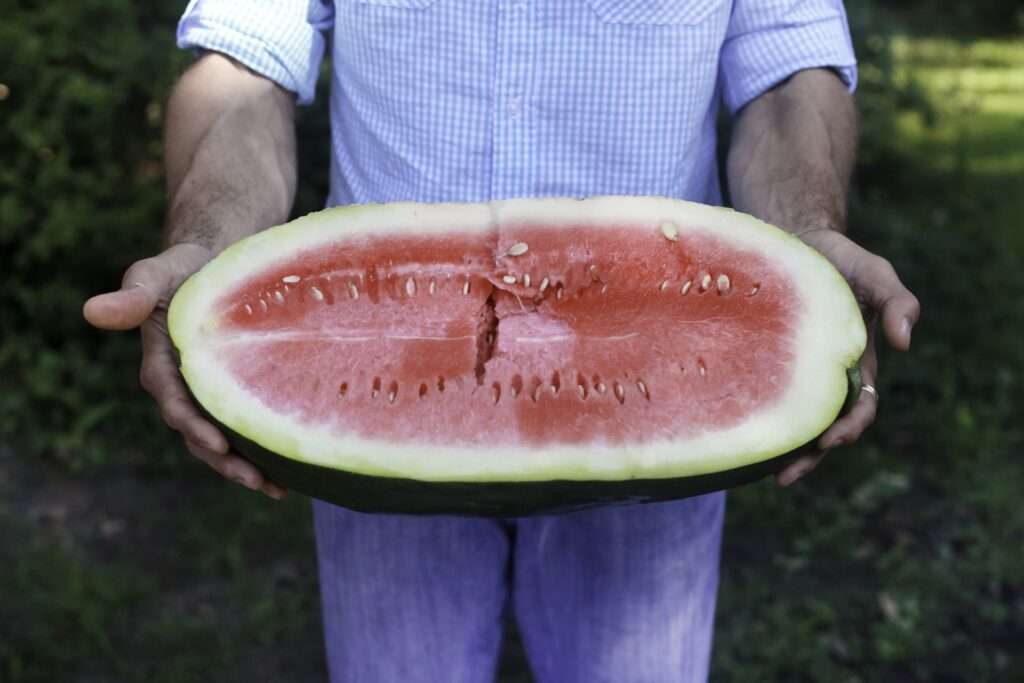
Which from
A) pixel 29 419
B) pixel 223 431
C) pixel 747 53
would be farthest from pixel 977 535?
pixel 29 419

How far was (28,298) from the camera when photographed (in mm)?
3820

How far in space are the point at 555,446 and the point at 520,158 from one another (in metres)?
0.61

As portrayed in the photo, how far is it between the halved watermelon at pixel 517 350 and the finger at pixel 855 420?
0.04 meters

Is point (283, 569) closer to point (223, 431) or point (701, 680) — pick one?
point (701, 680)

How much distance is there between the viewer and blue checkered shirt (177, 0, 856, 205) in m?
1.81

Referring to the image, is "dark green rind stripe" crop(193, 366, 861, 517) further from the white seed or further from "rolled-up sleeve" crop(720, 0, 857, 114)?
"rolled-up sleeve" crop(720, 0, 857, 114)

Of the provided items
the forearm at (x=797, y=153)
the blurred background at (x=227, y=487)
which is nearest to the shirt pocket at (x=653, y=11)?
the forearm at (x=797, y=153)

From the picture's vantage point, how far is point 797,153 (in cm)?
191

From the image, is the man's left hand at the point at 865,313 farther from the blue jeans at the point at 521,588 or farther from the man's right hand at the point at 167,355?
the man's right hand at the point at 167,355

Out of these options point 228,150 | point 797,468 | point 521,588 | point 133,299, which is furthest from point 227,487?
point 797,468

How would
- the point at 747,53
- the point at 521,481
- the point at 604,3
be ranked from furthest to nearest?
the point at 747,53 < the point at 604,3 < the point at 521,481

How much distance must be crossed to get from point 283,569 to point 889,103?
11.1ft

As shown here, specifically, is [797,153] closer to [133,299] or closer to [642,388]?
[642,388]

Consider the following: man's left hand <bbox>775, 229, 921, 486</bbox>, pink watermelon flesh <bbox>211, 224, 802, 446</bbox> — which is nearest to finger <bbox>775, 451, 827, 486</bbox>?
man's left hand <bbox>775, 229, 921, 486</bbox>
